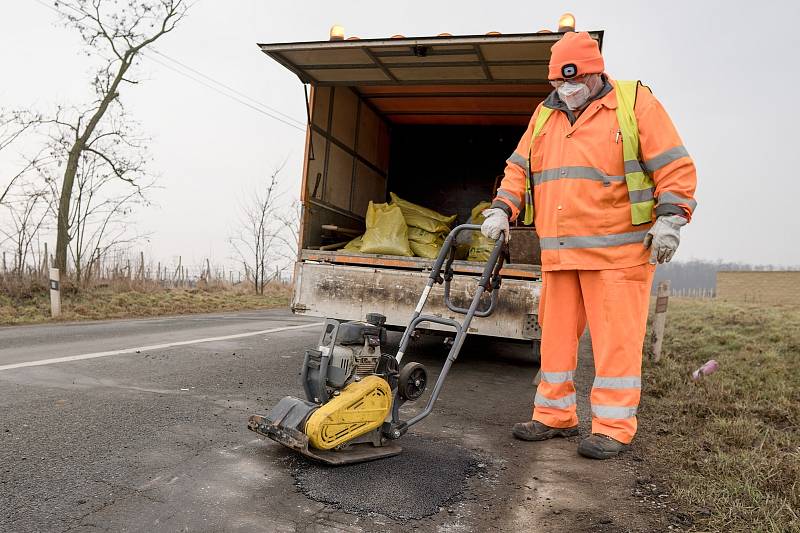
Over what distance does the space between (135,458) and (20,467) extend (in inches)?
16.8

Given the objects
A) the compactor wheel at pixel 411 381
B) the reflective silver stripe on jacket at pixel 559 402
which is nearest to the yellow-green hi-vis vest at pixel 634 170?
the reflective silver stripe on jacket at pixel 559 402

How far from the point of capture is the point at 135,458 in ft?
8.68

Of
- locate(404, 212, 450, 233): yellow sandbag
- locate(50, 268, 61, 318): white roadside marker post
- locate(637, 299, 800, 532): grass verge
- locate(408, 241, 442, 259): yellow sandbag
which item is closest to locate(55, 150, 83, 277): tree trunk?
locate(50, 268, 61, 318): white roadside marker post

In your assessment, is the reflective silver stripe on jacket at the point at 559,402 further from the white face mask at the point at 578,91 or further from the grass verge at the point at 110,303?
the grass verge at the point at 110,303

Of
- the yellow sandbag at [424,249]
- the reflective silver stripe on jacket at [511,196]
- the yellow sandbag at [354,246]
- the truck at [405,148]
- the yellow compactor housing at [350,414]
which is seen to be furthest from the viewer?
the yellow sandbag at [354,246]

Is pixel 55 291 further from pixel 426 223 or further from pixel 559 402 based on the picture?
pixel 559 402

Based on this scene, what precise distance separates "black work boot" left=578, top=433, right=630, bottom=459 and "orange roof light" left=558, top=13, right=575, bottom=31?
10.7ft

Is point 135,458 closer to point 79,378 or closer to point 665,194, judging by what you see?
point 79,378

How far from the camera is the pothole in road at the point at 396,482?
7.49ft

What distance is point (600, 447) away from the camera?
2.99m

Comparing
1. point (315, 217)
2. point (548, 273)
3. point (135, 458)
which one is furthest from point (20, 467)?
point (315, 217)

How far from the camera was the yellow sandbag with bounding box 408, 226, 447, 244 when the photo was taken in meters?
6.37

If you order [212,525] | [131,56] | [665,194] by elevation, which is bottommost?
[212,525]

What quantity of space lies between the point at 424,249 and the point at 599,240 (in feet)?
10.4
